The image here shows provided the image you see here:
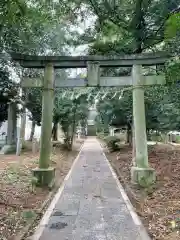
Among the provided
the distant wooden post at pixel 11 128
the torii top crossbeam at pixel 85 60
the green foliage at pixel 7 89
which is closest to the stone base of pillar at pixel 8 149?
the distant wooden post at pixel 11 128

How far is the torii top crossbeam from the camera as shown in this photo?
9258mm

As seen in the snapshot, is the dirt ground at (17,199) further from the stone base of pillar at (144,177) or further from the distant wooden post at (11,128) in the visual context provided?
the distant wooden post at (11,128)

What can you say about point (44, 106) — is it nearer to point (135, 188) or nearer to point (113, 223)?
point (135, 188)

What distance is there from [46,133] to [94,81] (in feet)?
7.28

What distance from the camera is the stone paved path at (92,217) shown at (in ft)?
16.9

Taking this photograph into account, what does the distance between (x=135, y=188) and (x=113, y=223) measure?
129 inches

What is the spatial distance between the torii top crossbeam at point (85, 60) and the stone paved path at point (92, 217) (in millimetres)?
3953

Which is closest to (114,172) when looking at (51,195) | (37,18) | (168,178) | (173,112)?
(168,178)

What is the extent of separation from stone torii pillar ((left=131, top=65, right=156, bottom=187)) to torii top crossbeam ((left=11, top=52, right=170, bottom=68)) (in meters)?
0.28

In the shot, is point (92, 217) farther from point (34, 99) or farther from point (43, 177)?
point (34, 99)

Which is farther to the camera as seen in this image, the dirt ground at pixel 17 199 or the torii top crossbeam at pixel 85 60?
the torii top crossbeam at pixel 85 60

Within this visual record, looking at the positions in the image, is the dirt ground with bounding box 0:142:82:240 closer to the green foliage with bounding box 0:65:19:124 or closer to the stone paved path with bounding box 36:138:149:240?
the stone paved path with bounding box 36:138:149:240

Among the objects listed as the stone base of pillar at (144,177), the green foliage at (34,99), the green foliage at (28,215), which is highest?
the green foliage at (34,99)

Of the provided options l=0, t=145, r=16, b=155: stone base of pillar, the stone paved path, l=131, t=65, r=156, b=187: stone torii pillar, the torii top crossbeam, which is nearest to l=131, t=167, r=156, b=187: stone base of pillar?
l=131, t=65, r=156, b=187: stone torii pillar
